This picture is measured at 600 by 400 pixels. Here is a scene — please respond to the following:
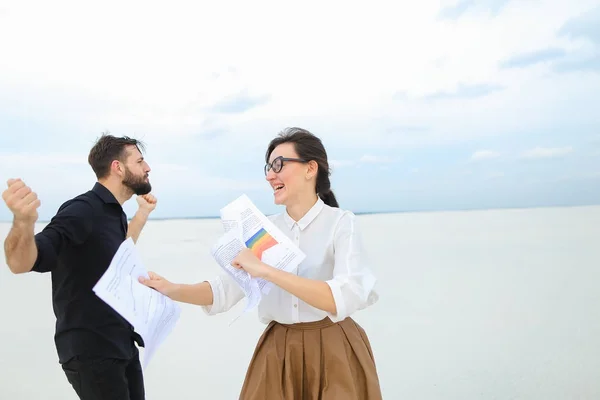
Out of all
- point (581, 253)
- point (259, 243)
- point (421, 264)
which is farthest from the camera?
point (581, 253)

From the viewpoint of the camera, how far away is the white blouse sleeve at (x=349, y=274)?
5.18ft

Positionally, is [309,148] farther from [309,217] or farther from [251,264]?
[251,264]

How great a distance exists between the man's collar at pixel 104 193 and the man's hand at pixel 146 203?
31cm

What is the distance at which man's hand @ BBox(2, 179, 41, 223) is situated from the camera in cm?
165

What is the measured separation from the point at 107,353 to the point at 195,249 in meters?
10.2

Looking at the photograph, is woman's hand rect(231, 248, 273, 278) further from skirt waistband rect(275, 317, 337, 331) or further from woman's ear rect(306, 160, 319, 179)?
woman's ear rect(306, 160, 319, 179)

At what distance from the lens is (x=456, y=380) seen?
4270 millimetres

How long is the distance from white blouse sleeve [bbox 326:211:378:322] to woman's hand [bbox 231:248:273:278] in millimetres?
194

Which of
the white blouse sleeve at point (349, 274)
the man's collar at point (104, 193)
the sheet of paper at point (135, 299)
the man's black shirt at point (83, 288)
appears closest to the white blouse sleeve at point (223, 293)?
the sheet of paper at point (135, 299)

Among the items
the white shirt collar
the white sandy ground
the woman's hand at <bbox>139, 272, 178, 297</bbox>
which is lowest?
the white sandy ground

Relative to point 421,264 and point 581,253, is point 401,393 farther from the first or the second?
point 581,253

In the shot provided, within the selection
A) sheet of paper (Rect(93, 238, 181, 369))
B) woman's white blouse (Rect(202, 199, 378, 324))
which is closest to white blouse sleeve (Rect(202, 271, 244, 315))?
woman's white blouse (Rect(202, 199, 378, 324))

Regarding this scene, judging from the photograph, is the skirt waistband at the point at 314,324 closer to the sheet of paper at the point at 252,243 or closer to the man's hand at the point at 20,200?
the sheet of paper at the point at 252,243

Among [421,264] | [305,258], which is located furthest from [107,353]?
[421,264]
